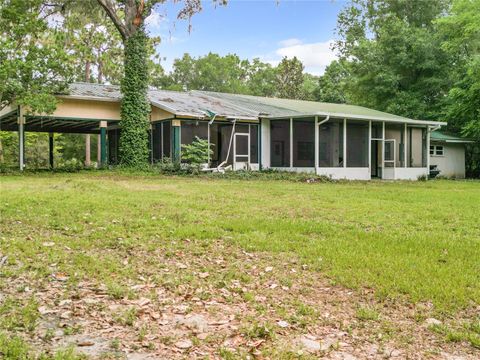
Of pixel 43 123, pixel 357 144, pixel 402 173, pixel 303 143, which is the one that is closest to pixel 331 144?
pixel 303 143

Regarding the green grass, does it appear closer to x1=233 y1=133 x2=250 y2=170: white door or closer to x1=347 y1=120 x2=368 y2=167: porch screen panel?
x1=233 y1=133 x2=250 y2=170: white door

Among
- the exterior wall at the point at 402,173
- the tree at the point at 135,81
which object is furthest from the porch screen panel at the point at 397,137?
the tree at the point at 135,81

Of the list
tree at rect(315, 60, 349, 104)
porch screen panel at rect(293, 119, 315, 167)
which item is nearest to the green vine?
porch screen panel at rect(293, 119, 315, 167)

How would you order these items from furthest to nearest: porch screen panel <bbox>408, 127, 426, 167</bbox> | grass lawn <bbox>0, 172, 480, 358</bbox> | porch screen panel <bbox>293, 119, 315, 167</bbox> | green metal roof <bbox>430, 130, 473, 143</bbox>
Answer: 1. green metal roof <bbox>430, 130, 473, 143</bbox>
2. porch screen panel <bbox>408, 127, 426, 167</bbox>
3. porch screen panel <bbox>293, 119, 315, 167</bbox>
4. grass lawn <bbox>0, 172, 480, 358</bbox>

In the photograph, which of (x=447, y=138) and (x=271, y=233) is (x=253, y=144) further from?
(x=271, y=233)

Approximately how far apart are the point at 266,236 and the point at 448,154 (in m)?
22.6

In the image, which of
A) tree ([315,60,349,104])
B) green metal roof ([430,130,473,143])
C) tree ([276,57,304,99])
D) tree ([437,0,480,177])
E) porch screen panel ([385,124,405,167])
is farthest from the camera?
tree ([276,57,304,99])

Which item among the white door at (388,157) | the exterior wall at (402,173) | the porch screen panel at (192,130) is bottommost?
the exterior wall at (402,173)

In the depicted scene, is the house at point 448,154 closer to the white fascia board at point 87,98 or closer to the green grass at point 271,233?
the green grass at point 271,233

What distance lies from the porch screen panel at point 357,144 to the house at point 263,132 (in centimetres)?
4

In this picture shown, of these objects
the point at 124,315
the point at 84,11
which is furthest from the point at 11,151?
the point at 124,315

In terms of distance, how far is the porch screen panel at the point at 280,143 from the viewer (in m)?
18.6

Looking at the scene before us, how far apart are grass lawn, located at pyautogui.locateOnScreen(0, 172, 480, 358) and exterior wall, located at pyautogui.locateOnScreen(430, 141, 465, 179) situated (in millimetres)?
16556

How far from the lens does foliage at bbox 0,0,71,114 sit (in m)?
15.1
